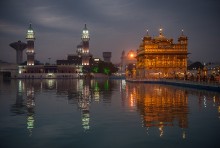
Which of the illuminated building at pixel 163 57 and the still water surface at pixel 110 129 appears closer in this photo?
the still water surface at pixel 110 129

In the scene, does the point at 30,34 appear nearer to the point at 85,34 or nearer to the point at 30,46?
the point at 30,46

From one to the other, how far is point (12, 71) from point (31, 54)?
919 inches

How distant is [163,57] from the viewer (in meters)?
90.3

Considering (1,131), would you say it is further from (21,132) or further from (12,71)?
(12,71)

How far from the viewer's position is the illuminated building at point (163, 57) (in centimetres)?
8975

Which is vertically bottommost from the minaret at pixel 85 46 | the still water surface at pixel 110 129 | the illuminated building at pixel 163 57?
the still water surface at pixel 110 129

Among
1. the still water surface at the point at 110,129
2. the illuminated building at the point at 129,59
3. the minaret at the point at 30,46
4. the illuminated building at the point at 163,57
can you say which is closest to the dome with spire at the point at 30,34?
the minaret at the point at 30,46

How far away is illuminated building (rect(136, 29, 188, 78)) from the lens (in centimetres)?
8975

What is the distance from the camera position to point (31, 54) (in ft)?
585

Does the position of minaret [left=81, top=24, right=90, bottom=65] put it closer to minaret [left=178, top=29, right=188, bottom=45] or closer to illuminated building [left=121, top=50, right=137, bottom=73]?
illuminated building [left=121, top=50, right=137, bottom=73]

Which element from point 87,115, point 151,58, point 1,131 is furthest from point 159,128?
point 151,58

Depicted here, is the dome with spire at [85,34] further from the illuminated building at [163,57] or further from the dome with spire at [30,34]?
the illuminated building at [163,57]

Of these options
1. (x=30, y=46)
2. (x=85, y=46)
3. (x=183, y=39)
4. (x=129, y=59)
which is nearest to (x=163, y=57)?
(x=183, y=39)

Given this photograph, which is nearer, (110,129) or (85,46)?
(110,129)
